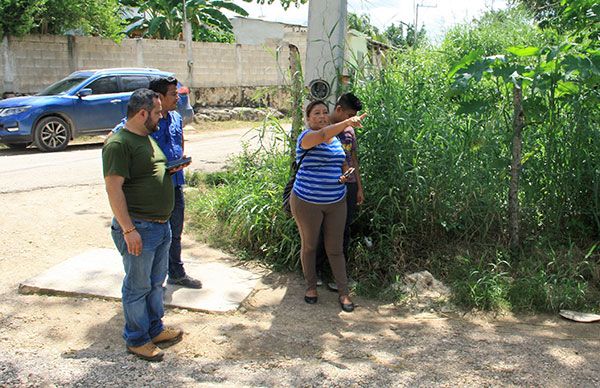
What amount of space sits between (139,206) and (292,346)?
1.31m

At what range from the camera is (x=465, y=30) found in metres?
10.1

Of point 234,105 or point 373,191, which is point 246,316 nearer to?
point 373,191

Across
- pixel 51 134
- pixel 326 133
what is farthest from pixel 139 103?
pixel 51 134

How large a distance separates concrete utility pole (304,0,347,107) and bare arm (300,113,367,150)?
1.36 m

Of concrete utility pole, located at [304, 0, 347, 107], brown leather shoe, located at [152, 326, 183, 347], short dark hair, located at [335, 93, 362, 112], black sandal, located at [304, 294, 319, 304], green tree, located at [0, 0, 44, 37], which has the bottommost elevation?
black sandal, located at [304, 294, 319, 304]

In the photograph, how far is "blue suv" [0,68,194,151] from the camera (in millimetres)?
11984

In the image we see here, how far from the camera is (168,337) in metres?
3.79

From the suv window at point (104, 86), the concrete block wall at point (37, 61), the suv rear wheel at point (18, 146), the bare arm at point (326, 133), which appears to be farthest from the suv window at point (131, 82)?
the bare arm at point (326, 133)

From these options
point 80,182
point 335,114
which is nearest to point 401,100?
point 335,114

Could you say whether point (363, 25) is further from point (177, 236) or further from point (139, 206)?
point (139, 206)

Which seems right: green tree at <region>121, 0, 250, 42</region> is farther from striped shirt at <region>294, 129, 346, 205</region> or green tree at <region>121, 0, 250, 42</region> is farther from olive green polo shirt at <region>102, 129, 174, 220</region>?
Answer: olive green polo shirt at <region>102, 129, 174, 220</region>

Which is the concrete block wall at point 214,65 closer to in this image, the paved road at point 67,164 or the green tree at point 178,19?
the green tree at point 178,19

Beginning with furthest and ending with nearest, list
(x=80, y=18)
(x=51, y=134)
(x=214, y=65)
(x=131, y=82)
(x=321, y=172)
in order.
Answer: (x=214, y=65)
(x=80, y=18)
(x=131, y=82)
(x=51, y=134)
(x=321, y=172)

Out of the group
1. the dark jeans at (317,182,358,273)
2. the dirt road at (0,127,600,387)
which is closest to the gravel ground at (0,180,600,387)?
the dirt road at (0,127,600,387)
